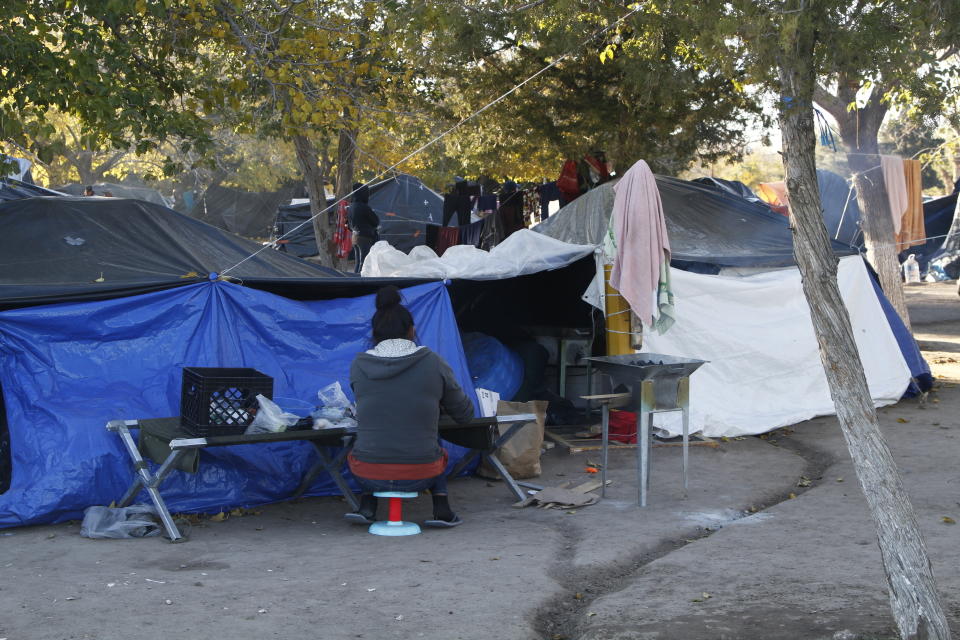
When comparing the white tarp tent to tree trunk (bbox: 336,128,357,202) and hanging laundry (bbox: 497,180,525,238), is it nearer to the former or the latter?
hanging laundry (bbox: 497,180,525,238)

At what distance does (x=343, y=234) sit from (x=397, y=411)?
1026cm

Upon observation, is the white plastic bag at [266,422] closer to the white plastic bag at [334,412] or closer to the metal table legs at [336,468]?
the white plastic bag at [334,412]

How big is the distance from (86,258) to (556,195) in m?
7.56

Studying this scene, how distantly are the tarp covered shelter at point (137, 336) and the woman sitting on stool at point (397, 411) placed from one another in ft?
3.92

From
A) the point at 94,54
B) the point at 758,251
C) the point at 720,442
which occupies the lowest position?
the point at 720,442

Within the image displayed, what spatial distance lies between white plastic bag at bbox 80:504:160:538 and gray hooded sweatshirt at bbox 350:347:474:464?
4.49 feet

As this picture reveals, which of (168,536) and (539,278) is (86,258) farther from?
(539,278)

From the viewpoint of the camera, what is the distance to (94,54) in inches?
322

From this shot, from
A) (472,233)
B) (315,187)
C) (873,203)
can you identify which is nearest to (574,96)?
(472,233)

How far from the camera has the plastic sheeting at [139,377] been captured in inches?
250

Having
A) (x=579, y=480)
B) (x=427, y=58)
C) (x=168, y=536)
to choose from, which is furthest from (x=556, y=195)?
(x=168, y=536)

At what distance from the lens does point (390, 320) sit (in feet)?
20.3

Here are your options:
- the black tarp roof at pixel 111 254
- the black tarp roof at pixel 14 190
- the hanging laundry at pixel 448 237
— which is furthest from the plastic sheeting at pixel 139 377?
the hanging laundry at pixel 448 237

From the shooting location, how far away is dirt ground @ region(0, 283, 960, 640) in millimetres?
4457
